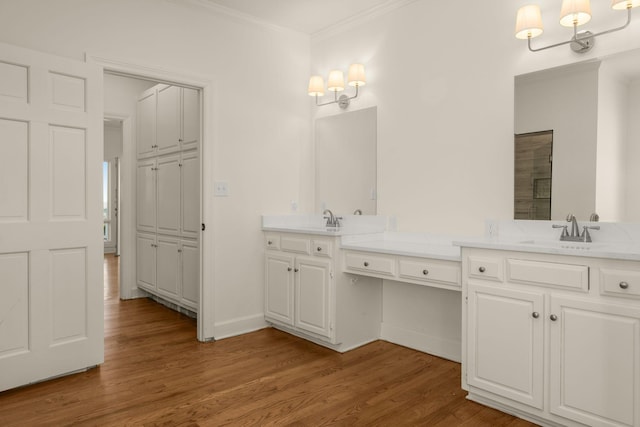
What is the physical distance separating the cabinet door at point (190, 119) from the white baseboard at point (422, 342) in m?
2.32

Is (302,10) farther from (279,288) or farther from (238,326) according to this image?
(238,326)

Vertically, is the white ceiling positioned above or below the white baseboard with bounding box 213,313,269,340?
above

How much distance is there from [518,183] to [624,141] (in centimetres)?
57

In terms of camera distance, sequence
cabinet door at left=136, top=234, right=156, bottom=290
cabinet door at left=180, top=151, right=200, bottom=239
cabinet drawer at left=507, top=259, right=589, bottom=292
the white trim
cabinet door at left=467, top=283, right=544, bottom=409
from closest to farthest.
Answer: cabinet drawer at left=507, top=259, right=589, bottom=292, cabinet door at left=467, top=283, right=544, bottom=409, the white trim, cabinet door at left=180, top=151, right=200, bottom=239, cabinet door at left=136, top=234, right=156, bottom=290

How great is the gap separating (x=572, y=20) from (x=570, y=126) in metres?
0.56

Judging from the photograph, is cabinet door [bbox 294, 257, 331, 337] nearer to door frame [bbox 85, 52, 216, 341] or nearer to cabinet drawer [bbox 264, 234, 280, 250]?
cabinet drawer [bbox 264, 234, 280, 250]

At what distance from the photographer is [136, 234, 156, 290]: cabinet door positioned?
4583 millimetres

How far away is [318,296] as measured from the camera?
3.15 meters

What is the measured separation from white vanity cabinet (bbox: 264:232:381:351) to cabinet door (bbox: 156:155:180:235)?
3.96 feet

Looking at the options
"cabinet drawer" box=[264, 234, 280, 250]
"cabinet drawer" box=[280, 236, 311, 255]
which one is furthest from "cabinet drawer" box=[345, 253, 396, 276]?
"cabinet drawer" box=[264, 234, 280, 250]

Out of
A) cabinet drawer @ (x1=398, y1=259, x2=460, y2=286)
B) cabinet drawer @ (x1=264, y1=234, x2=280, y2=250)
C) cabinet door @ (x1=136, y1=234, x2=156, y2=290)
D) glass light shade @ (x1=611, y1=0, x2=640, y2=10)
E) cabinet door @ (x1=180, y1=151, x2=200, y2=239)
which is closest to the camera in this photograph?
glass light shade @ (x1=611, y1=0, x2=640, y2=10)

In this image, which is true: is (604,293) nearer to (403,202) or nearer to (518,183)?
(518,183)

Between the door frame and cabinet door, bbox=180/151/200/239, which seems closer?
the door frame

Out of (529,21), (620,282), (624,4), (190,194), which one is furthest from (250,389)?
(624,4)
